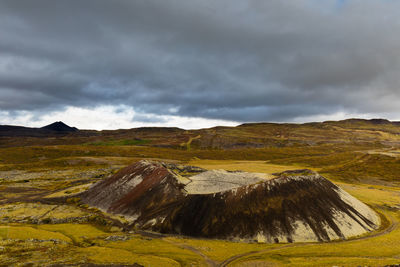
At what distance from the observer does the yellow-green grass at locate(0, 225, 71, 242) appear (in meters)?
41.9

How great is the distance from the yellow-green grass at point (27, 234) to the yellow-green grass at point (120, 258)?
9668 millimetres

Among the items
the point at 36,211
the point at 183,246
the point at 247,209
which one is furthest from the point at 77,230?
the point at 247,209

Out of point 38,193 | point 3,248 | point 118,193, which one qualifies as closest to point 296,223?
point 118,193

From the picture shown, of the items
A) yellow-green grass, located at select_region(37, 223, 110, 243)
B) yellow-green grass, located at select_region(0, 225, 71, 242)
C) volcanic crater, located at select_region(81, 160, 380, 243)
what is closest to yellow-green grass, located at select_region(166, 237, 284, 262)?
volcanic crater, located at select_region(81, 160, 380, 243)

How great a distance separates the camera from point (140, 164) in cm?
7681

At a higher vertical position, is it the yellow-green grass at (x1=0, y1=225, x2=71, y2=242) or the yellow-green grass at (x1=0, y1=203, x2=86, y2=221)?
the yellow-green grass at (x1=0, y1=225, x2=71, y2=242)

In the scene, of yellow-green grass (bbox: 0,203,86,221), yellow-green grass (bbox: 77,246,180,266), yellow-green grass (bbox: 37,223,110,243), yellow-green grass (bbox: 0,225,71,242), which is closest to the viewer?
yellow-green grass (bbox: 77,246,180,266)

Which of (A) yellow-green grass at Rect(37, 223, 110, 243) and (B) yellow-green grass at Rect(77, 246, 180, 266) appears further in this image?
(A) yellow-green grass at Rect(37, 223, 110, 243)

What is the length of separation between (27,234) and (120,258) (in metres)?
21.9

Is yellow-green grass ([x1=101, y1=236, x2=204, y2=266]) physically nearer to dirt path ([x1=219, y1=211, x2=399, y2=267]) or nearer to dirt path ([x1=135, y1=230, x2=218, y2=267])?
dirt path ([x1=135, y1=230, x2=218, y2=267])

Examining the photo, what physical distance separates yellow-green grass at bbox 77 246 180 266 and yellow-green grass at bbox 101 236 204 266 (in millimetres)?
1676

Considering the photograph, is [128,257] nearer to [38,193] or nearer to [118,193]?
[118,193]

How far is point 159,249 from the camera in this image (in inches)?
1593

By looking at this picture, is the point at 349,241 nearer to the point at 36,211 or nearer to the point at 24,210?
the point at 36,211
